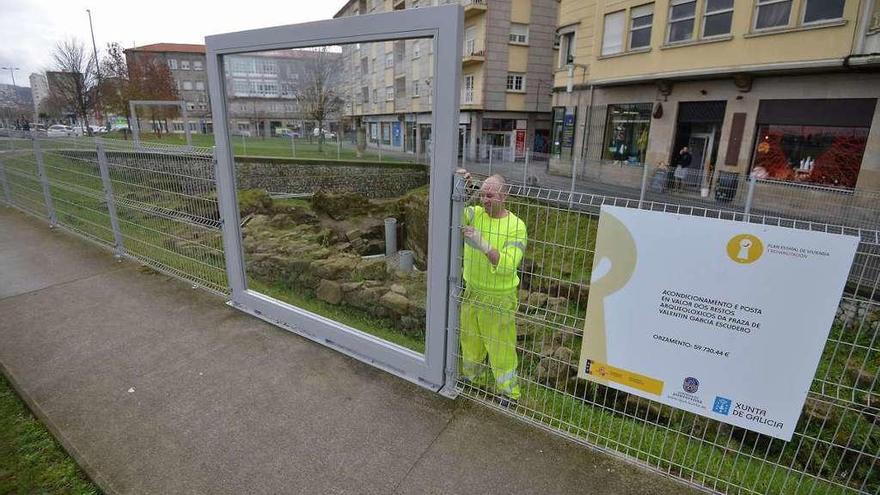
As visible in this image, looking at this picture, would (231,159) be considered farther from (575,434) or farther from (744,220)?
(744,220)

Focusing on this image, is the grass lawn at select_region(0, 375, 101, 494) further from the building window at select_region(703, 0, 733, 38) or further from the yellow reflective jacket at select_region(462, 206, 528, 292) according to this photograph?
the building window at select_region(703, 0, 733, 38)

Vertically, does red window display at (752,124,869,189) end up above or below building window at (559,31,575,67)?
below

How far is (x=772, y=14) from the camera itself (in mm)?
13141

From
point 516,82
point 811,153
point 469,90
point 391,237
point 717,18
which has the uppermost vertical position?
point 717,18

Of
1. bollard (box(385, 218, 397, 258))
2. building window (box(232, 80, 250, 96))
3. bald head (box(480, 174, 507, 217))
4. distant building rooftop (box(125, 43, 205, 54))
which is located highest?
distant building rooftop (box(125, 43, 205, 54))

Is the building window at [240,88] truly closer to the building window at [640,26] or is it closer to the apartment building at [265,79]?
the apartment building at [265,79]

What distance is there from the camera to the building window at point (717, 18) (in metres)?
14.1

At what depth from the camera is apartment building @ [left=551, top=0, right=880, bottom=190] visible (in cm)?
1191

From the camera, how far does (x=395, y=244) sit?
464 inches

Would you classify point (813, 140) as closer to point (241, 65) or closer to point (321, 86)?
point (321, 86)

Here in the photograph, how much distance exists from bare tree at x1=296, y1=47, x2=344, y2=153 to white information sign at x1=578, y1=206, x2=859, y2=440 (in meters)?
2.84

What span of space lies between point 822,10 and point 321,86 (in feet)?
47.9

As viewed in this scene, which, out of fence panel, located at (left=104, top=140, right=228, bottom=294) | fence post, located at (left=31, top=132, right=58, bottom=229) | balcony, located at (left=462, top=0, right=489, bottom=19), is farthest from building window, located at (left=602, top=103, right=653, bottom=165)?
fence post, located at (left=31, top=132, right=58, bottom=229)

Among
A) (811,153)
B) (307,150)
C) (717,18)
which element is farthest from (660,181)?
(307,150)
